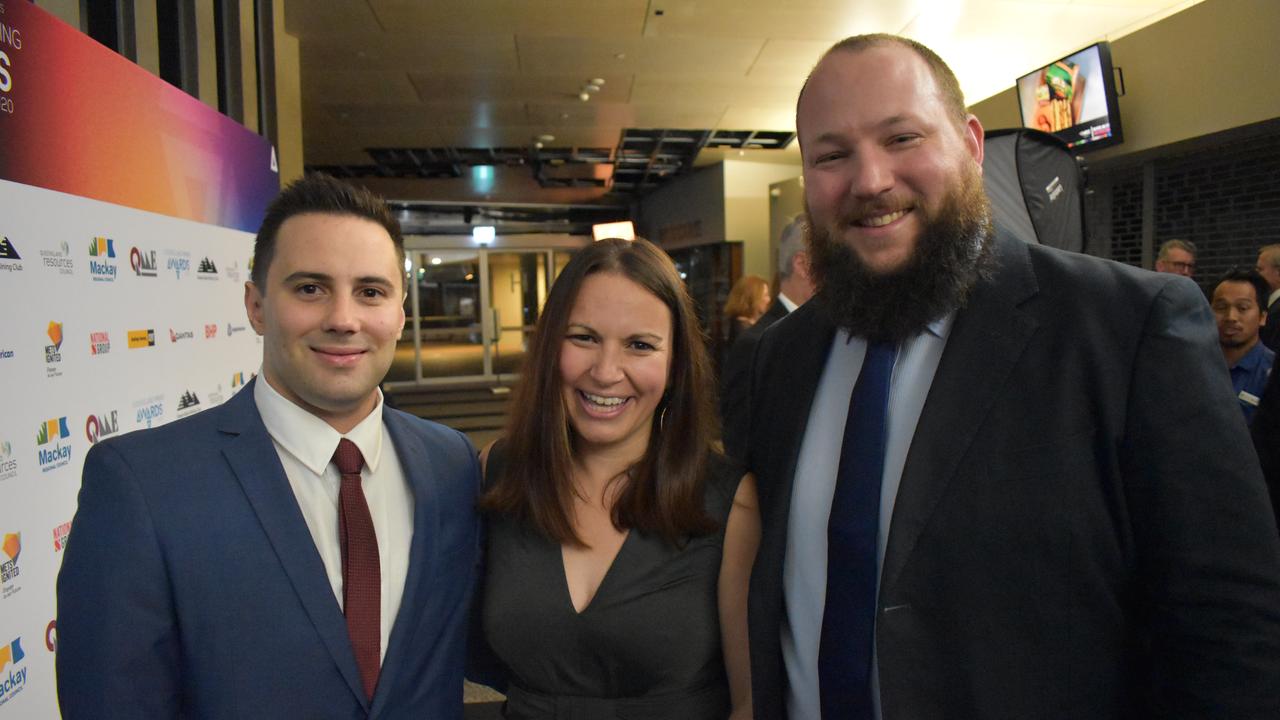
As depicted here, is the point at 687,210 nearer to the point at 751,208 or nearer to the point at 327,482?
the point at 751,208

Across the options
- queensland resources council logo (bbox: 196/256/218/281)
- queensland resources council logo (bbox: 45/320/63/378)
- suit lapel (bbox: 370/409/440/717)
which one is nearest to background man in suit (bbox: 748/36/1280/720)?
suit lapel (bbox: 370/409/440/717)

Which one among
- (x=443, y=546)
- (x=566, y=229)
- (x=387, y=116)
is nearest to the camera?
(x=443, y=546)

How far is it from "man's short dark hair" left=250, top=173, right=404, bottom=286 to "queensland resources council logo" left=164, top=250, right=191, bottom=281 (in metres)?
1.77

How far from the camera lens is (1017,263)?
126cm

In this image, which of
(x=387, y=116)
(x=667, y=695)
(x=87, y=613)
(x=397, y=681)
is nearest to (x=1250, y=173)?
(x=667, y=695)

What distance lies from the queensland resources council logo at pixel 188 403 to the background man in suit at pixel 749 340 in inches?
80.3

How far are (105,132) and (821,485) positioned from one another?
2.45 metres

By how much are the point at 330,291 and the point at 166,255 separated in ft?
6.41

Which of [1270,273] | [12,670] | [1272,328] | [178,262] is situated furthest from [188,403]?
[1270,273]

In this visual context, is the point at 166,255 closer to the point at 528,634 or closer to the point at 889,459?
the point at 528,634

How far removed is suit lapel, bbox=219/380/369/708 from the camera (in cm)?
116

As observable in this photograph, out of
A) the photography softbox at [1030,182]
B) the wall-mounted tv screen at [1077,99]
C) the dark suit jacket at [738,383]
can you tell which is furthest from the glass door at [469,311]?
the photography softbox at [1030,182]

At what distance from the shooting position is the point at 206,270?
10.2ft

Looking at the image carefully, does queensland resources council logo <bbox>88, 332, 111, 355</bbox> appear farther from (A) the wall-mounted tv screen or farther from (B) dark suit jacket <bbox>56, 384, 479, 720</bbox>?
(A) the wall-mounted tv screen
